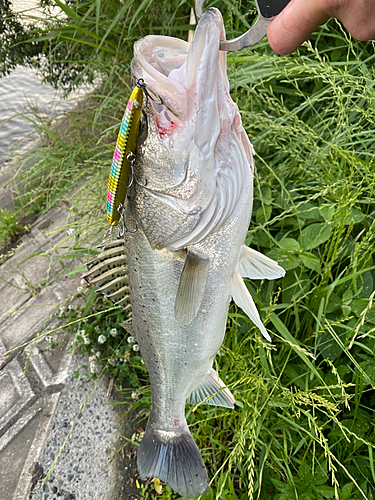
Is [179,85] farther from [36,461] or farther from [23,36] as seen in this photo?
[23,36]

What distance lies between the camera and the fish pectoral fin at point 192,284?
1.20 m

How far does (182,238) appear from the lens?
1210 millimetres

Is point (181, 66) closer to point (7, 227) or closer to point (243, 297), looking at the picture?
point (243, 297)

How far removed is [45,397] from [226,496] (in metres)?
1.35

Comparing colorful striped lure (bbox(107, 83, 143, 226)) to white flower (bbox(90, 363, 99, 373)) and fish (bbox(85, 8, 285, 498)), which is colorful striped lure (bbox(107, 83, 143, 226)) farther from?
white flower (bbox(90, 363, 99, 373))

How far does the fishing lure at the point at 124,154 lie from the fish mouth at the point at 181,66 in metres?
0.07

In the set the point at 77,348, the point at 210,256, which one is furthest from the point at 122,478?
the point at 210,256

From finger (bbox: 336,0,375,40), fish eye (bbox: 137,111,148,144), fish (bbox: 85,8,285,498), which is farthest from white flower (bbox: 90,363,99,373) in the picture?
finger (bbox: 336,0,375,40)

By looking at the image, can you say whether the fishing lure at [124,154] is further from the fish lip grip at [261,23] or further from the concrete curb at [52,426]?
the concrete curb at [52,426]

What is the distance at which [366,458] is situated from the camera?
1.63 m

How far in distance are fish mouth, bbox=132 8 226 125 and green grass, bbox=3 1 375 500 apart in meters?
0.68

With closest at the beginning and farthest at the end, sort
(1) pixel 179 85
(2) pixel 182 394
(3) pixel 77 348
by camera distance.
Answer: (1) pixel 179 85
(2) pixel 182 394
(3) pixel 77 348

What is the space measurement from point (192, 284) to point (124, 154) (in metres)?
0.48

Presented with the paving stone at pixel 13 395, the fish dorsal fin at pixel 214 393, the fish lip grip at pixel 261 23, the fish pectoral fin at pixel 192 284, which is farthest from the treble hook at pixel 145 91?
the paving stone at pixel 13 395
